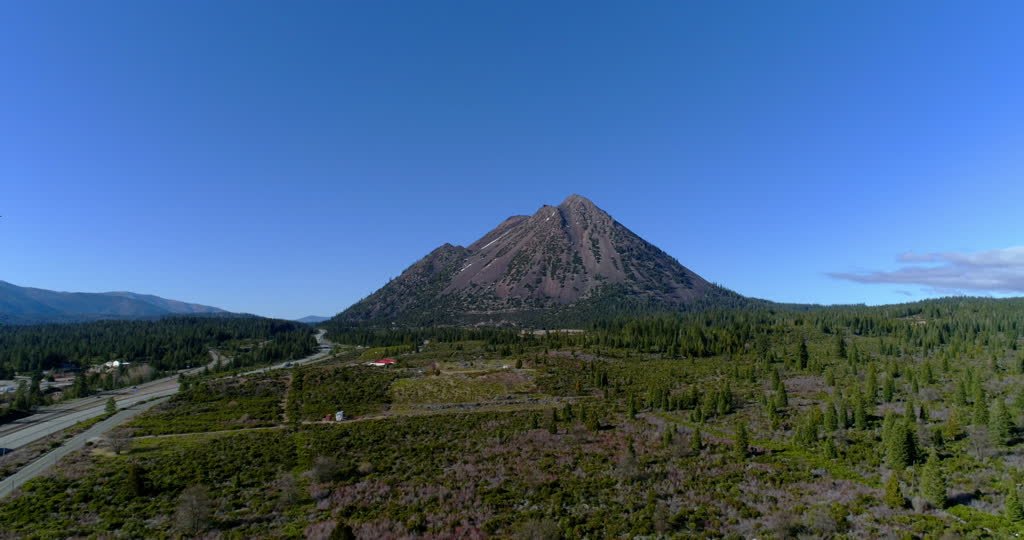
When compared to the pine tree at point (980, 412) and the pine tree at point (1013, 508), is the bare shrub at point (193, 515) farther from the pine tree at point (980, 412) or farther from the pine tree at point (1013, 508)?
the pine tree at point (980, 412)

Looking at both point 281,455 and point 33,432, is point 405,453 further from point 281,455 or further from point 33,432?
point 33,432

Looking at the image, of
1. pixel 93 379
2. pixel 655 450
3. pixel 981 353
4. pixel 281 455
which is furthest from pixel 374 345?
pixel 981 353

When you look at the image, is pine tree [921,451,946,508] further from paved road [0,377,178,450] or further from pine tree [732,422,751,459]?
paved road [0,377,178,450]

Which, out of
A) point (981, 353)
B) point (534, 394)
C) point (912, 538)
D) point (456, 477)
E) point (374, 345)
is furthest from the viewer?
point (374, 345)

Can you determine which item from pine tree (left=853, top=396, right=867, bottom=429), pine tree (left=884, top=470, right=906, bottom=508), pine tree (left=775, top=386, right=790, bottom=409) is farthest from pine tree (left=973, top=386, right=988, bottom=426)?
pine tree (left=884, top=470, right=906, bottom=508)

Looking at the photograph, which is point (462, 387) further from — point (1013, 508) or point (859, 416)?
point (1013, 508)
